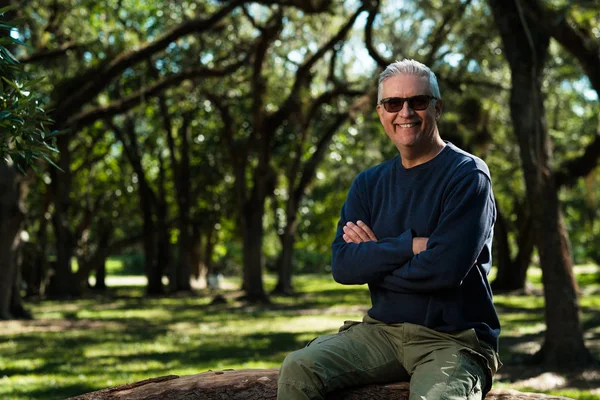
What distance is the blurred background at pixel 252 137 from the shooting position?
1012 cm

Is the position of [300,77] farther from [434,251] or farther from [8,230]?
[434,251]

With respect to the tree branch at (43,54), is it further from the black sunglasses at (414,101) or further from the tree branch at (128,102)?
the black sunglasses at (414,101)

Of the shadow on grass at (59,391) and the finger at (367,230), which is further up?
the finger at (367,230)

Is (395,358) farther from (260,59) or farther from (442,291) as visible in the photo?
(260,59)

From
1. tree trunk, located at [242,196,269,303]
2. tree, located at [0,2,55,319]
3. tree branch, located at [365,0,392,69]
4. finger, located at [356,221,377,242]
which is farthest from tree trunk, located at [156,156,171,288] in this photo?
finger, located at [356,221,377,242]

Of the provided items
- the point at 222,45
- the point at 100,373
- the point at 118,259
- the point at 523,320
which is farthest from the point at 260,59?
the point at 118,259

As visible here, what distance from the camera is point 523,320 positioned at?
655 inches

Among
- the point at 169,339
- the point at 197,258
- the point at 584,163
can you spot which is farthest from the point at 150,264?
the point at 584,163

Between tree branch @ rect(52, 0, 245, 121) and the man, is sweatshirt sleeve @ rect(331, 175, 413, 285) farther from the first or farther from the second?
tree branch @ rect(52, 0, 245, 121)

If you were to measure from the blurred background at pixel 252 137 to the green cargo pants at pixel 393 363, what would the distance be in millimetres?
1667

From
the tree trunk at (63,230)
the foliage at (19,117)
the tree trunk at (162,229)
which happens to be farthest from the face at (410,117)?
the tree trunk at (162,229)

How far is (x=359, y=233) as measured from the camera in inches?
141

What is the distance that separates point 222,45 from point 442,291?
1856 cm

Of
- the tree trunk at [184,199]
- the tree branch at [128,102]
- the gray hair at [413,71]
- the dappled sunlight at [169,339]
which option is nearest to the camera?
the gray hair at [413,71]
